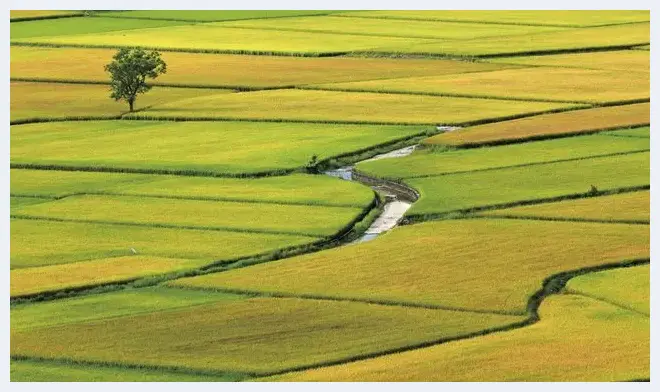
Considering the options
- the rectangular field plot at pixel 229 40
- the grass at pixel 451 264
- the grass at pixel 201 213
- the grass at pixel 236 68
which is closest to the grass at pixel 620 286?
the grass at pixel 451 264

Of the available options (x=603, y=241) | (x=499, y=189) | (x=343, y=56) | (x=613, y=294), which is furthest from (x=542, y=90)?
(x=613, y=294)

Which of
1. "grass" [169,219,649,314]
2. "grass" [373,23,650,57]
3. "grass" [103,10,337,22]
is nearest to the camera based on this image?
"grass" [169,219,649,314]

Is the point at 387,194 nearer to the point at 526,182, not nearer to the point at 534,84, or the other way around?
the point at 526,182

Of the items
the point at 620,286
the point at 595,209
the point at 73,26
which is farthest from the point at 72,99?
the point at 620,286

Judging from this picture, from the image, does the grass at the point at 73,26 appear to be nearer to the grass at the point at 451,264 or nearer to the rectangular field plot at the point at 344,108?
the rectangular field plot at the point at 344,108

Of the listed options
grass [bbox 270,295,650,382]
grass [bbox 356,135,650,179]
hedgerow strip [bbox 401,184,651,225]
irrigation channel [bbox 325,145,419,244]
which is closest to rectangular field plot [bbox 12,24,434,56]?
irrigation channel [bbox 325,145,419,244]

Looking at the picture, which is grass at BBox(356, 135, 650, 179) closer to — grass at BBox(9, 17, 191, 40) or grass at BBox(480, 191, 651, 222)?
grass at BBox(480, 191, 651, 222)

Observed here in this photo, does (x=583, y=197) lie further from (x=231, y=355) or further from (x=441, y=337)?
(x=231, y=355)
